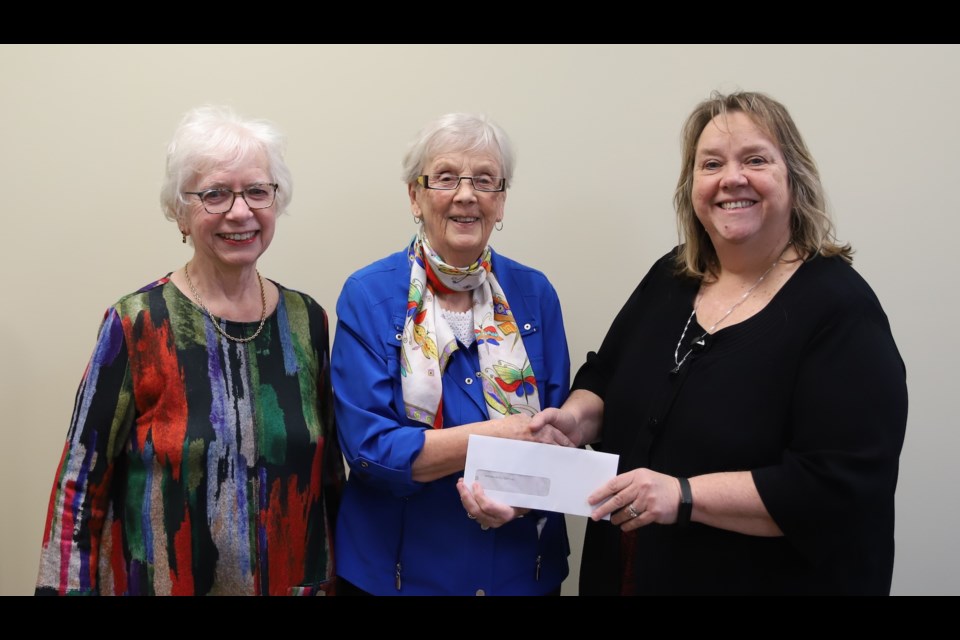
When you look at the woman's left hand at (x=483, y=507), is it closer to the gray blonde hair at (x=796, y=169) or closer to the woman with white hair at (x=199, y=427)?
the woman with white hair at (x=199, y=427)

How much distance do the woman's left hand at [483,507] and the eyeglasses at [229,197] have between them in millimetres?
838

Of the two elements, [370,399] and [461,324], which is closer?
[370,399]

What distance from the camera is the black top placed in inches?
Answer: 66.1

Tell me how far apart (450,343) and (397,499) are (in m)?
0.41

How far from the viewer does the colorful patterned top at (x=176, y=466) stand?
1.86 meters

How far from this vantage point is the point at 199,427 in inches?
74.6

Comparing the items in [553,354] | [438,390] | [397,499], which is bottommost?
[397,499]

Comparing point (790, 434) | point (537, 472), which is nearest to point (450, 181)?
point (537, 472)

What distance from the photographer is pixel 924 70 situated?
261 centimetres

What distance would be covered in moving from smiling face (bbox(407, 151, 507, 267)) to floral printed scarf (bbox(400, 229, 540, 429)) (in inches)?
2.3

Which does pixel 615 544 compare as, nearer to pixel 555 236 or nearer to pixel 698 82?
pixel 555 236

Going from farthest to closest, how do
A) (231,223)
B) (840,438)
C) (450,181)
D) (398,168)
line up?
(398,168) < (450,181) < (231,223) < (840,438)

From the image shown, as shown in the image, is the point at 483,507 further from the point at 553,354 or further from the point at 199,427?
the point at 199,427

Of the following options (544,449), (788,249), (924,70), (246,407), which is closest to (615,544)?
(544,449)
